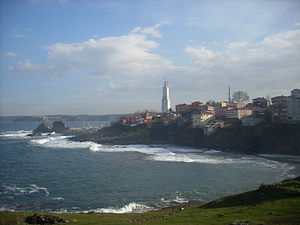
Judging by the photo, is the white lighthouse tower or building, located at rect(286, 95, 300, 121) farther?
the white lighthouse tower

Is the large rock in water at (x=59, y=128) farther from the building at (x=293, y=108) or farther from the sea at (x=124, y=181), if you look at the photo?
the building at (x=293, y=108)

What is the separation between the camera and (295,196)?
1766cm

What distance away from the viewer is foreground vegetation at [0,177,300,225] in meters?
13.9

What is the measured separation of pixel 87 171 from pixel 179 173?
1441 cm

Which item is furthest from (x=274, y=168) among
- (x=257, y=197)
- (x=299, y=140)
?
(x=257, y=197)

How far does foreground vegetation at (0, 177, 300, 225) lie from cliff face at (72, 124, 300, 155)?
3832cm

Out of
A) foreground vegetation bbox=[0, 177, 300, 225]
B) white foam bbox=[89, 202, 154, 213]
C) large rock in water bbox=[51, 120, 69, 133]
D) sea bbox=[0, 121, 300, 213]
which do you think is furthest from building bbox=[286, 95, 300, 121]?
large rock in water bbox=[51, 120, 69, 133]

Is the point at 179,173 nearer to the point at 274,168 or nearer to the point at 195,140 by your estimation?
the point at 274,168

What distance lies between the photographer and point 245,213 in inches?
612

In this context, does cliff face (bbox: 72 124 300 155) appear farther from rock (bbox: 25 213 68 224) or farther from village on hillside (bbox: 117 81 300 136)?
rock (bbox: 25 213 68 224)

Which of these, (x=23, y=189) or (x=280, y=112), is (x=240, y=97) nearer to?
(x=280, y=112)

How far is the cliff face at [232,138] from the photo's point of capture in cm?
5709

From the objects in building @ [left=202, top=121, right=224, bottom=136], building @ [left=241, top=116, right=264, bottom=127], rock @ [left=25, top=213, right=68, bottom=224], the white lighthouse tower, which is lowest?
rock @ [left=25, top=213, right=68, bottom=224]

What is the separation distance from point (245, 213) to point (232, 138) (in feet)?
167
